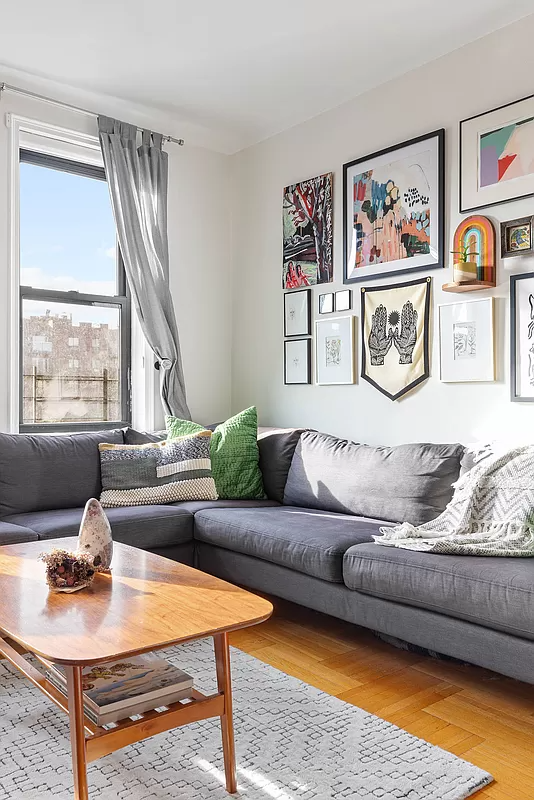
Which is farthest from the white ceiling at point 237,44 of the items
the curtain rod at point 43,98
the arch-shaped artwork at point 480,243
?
the arch-shaped artwork at point 480,243

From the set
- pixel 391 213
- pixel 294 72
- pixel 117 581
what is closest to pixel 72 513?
pixel 117 581

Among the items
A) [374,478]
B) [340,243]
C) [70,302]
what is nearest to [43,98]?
[70,302]

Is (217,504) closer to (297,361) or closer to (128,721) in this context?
(297,361)

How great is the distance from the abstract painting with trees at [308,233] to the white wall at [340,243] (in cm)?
7

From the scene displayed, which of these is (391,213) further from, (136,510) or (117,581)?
(117,581)

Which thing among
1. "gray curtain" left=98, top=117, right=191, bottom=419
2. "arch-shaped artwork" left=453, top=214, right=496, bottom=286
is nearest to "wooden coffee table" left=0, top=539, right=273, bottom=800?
"arch-shaped artwork" left=453, top=214, right=496, bottom=286

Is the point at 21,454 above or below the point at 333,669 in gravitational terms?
above

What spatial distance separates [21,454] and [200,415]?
56.2 inches

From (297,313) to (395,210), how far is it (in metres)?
0.90

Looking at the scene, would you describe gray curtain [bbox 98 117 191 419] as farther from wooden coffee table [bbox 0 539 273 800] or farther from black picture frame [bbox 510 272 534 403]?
wooden coffee table [bbox 0 539 273 800]

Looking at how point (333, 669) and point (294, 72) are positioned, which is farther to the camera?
point (294, 72)

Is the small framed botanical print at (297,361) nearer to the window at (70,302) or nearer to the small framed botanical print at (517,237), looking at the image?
the window at (70,302)

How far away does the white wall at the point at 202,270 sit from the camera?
4.50m

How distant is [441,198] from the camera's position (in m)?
3.38
